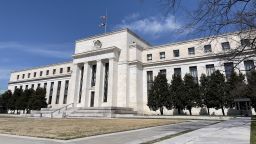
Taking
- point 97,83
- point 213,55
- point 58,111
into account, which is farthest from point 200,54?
point 58,111

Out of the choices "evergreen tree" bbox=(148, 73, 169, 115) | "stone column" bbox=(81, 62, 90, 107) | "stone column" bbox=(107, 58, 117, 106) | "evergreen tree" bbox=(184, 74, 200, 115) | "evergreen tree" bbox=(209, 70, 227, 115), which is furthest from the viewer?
"stone column" bbox=(81, 62, 90, 107)

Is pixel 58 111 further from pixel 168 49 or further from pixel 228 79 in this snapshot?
pixel 228 79

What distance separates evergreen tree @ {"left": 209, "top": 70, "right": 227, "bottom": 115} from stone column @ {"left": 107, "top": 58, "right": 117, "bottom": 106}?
1768cm

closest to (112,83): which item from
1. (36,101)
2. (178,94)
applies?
(178,94)

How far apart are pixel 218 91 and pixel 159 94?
942 cm

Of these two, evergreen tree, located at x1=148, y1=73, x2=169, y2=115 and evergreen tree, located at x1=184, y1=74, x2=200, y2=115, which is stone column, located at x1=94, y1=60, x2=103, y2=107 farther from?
evergreen tree, located at x1=184, y1=74, x2=200, y2=115

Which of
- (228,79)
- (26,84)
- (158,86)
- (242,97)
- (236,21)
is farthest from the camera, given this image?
(26,84)

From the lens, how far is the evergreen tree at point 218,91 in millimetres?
30447

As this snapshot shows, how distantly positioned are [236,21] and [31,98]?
4989cm

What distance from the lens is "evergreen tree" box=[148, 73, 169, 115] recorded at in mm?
35750

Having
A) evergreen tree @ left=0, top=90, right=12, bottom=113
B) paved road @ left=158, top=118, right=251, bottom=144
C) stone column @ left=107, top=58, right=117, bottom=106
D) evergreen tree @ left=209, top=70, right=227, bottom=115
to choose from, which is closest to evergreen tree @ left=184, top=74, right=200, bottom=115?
evergreen tree @ left=209, top=70, right=227, bottom=115

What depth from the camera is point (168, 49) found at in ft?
143

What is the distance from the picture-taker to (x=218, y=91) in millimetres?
30703

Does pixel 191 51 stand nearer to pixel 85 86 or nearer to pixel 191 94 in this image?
pixel 191 94
